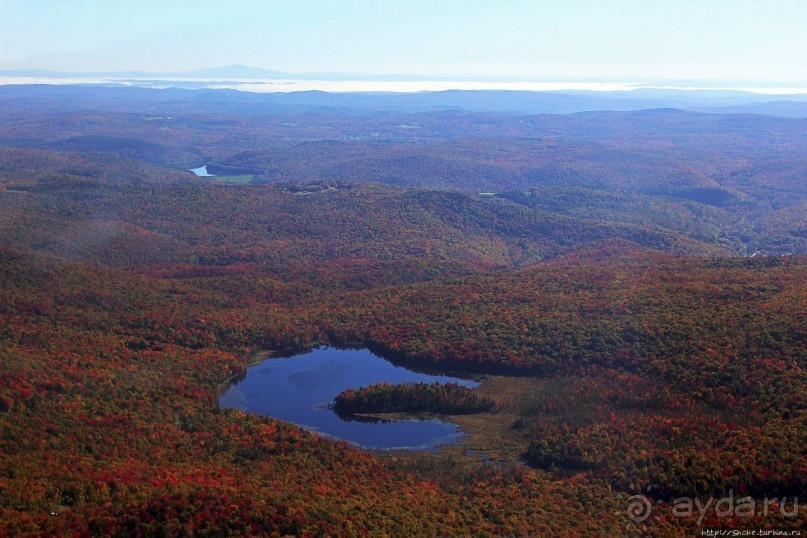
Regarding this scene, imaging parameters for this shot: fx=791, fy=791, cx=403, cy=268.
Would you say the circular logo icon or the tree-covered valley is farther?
the circular logo icon
